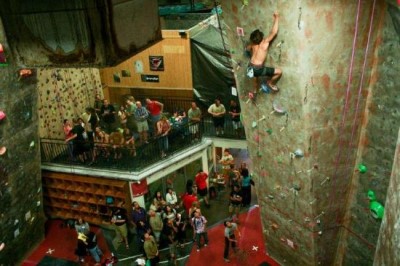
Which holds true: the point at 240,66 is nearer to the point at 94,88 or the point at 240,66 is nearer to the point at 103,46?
the point at 103,46

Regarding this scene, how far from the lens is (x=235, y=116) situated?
37.0 ft

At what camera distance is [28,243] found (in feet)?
33.7

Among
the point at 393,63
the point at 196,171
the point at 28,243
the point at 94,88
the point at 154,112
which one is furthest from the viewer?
the point at 94,88

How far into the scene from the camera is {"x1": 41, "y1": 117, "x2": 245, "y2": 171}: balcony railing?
10.4m

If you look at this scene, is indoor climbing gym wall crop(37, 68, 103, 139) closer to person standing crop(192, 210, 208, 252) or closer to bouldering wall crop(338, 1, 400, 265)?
person standing crop(192, 210, 208, 252)

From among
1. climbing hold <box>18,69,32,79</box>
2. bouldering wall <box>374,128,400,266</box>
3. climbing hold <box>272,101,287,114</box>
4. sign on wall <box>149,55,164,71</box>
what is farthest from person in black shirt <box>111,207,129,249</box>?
bouldering wall <box>374,128,400,266</box>

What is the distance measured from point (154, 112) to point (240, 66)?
188 inches

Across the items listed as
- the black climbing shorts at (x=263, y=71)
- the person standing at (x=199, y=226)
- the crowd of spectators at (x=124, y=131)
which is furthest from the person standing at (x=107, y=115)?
the black climbing shorts at (x=263, y=71)

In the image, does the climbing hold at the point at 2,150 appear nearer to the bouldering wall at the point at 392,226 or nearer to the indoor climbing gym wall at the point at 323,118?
the indoor climbing gym wall at the point at 323,118

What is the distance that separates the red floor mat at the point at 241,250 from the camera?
966 centimetres

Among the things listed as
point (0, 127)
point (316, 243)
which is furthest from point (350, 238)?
point (0, 127)

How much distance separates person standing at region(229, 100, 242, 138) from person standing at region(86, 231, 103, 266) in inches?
186

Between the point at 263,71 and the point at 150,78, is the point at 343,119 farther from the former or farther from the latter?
the point at 150,78

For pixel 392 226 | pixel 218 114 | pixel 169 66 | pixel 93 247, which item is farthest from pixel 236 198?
pixel 392 226
